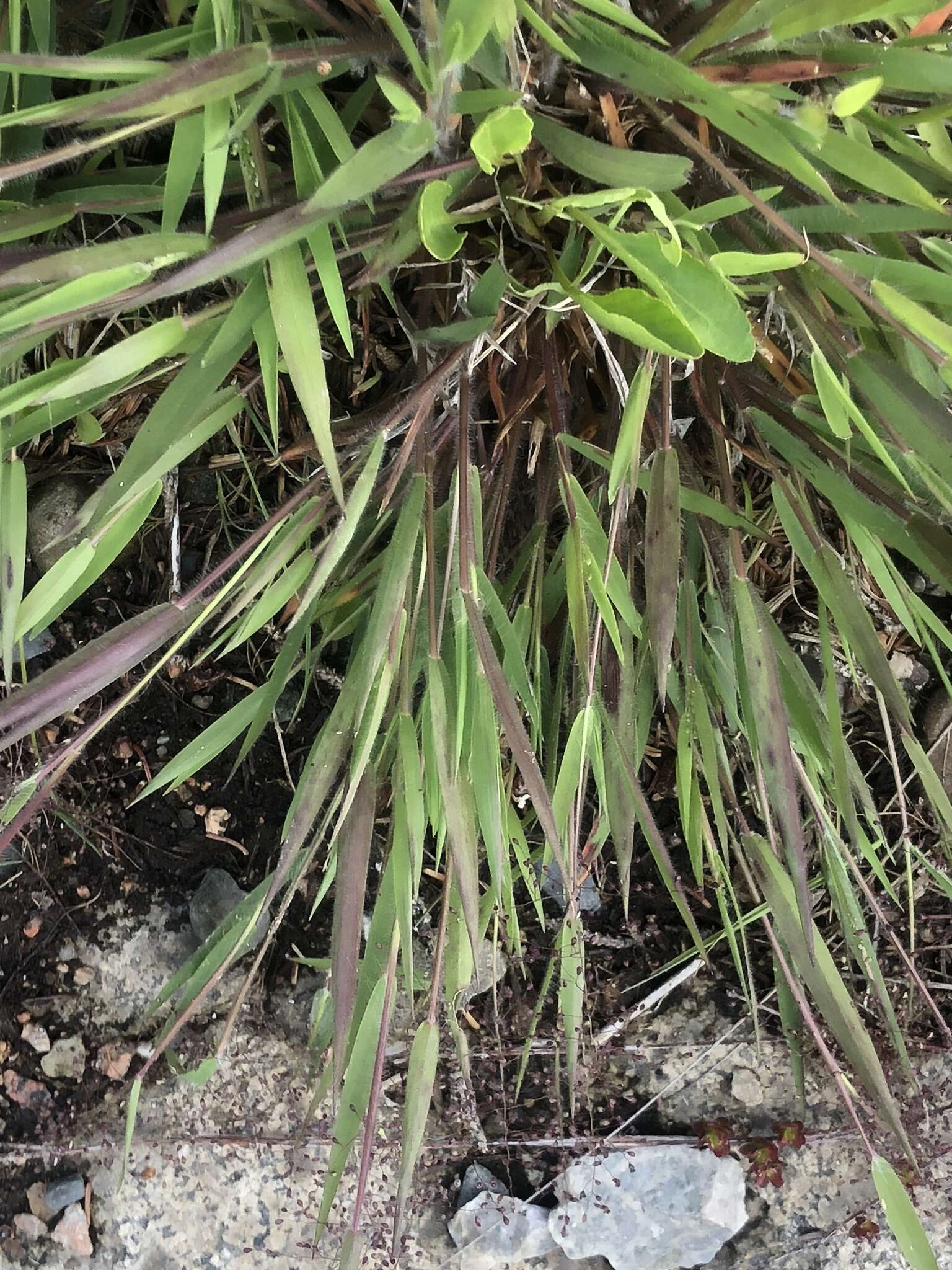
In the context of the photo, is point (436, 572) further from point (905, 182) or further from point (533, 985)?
point (533, 985)

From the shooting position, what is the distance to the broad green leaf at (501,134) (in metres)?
0.50

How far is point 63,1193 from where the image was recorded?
107cm

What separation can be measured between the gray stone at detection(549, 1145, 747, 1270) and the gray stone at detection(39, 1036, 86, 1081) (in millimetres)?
608

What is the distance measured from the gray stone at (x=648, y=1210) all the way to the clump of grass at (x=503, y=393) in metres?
0.26

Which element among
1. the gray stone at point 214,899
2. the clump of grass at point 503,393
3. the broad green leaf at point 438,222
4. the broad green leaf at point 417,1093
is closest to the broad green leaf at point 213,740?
the clump of grass at point 503,393

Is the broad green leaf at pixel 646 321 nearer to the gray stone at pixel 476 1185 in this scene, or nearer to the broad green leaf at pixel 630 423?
the broad green leaf at pixel 630 423

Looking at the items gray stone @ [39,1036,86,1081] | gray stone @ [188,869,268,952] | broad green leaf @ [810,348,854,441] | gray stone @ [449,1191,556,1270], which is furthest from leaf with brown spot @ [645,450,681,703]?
gray stone @ [39,1036,86,1081]

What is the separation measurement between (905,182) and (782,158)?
0.08 meters

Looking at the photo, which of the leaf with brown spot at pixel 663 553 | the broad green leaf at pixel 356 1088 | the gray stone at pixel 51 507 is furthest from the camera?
the gray stone at pixel 51 507

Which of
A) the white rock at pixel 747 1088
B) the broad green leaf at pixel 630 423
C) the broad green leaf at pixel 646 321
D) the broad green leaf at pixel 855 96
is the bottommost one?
the white rock at pixel 747 1088

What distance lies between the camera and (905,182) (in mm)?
578

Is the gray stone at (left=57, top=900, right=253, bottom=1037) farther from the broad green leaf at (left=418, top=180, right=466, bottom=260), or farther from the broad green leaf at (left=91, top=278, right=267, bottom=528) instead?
the broad green leaf at (left=418, top=180, right=466, bottom=260)

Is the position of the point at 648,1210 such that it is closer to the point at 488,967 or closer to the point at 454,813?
the point at 488,967

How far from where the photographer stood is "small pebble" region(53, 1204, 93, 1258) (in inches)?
42.2
